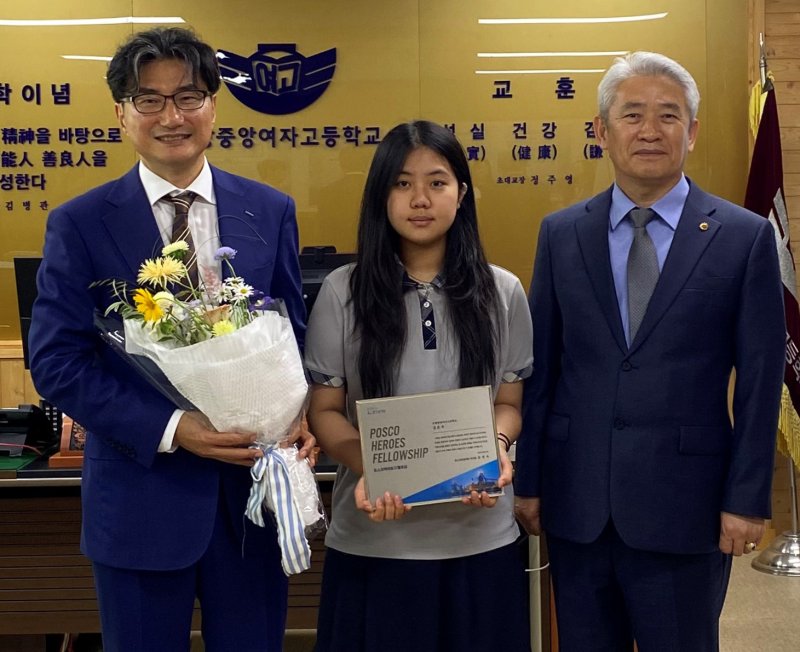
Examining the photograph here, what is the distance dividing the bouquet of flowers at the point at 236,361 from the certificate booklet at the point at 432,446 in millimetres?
134

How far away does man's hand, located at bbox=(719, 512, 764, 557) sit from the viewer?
204 cm

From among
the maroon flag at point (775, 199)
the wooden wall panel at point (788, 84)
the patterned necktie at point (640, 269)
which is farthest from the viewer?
the wooden wall panel at point (788, 84)

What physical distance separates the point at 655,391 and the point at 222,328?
0.90m

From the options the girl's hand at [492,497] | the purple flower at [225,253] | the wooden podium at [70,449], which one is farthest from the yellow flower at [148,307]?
the wooden podium at [70,449]

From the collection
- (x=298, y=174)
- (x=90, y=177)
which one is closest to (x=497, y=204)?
(x=298, y=174)

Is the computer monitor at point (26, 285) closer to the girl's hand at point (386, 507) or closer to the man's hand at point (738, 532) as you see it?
the girl's hand at point (386, 507)

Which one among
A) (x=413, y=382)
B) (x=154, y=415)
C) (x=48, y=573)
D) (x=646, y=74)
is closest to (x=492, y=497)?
(x=413, y=382)

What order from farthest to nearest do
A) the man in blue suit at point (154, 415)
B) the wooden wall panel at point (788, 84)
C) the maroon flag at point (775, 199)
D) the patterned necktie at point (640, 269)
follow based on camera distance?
the wooden wall panel at point (788, 84) < the maroon flag at point (775, 199) < the patterned necktie at point (640, 269) < the man in blue suit at point (154, 415)

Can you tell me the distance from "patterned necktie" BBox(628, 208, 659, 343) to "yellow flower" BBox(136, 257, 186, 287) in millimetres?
916

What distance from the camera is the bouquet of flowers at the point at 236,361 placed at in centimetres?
169

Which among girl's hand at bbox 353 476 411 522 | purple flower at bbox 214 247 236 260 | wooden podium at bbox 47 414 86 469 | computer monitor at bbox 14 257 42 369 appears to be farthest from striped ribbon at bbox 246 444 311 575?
computer monitor at bbox 14 257 42 369

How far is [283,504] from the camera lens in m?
1.80

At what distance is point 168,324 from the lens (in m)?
1.70

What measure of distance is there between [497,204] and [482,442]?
12.9ft
